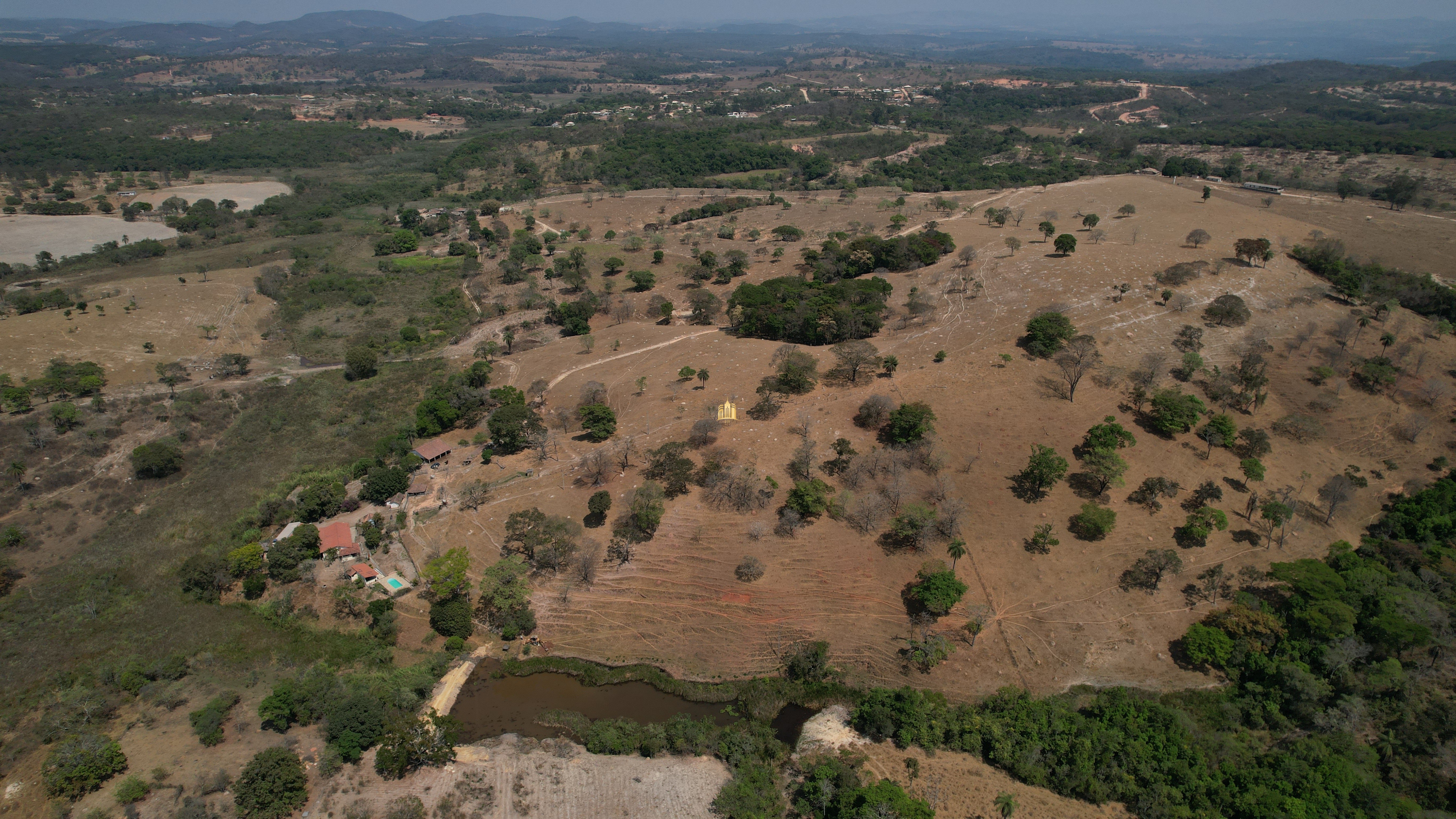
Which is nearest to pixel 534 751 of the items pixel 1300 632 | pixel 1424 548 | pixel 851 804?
pixel 851 804

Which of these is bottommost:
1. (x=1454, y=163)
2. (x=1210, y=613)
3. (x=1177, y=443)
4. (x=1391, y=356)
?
(x=1210, y=613)

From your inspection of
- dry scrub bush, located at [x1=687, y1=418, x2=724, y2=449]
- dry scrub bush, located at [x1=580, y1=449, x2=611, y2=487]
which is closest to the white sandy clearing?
dry scrub bush, located at [x1=687, y1=418, x2=724, y2=449]

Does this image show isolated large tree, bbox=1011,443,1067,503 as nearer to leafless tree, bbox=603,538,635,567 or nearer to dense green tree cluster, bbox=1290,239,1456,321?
leafless tree, bbox=603,538,635,567

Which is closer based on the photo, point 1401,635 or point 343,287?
point 1401,635

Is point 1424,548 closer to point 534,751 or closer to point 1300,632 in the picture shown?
point 1300,632

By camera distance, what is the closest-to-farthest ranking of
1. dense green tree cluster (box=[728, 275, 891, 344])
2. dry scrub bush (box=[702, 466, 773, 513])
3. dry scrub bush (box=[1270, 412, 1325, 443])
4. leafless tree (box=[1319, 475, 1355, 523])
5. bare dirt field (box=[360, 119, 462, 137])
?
leafless tree (box=[1319, 475, 1355, 523]) < dry scrub bush (box=[702, 466, 773, 513]) < dry scrub bush (box=[1270, 412, 1325, 443]) < dense green tree cluster (box=[728, 275, 891, 344]) < bare dirt field (box=[360, 119, 462, 137])

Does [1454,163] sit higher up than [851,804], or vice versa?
[1454,163]
